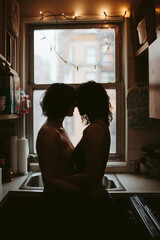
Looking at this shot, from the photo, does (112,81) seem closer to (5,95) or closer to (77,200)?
(5,95)

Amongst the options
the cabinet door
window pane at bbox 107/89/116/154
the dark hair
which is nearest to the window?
window pane at bbox 107/89/116/154

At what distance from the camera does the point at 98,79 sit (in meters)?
2.58

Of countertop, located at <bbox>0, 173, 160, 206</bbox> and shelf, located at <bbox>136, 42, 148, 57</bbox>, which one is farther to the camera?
shelf, located at <bbox>136, 42, 148, 57</bbox>

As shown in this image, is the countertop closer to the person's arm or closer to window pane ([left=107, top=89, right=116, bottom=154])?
window pane ([left=107, top=89, right=116, bottom=154])

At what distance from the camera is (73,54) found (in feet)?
8.46

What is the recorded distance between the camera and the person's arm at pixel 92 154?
1277 mm

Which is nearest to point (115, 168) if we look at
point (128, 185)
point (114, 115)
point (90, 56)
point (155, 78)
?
point (128, 185)

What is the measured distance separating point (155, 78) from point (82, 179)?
85 cm

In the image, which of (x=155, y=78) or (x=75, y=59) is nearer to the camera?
(x=155, y=78)

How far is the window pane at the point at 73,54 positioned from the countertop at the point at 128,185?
100 centimetres

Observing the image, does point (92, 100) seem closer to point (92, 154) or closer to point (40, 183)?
point (92, 154)

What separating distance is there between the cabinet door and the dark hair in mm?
578

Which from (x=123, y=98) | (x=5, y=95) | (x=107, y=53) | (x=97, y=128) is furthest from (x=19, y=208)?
(x=107, y=53)

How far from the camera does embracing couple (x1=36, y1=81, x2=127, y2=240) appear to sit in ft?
4.23
